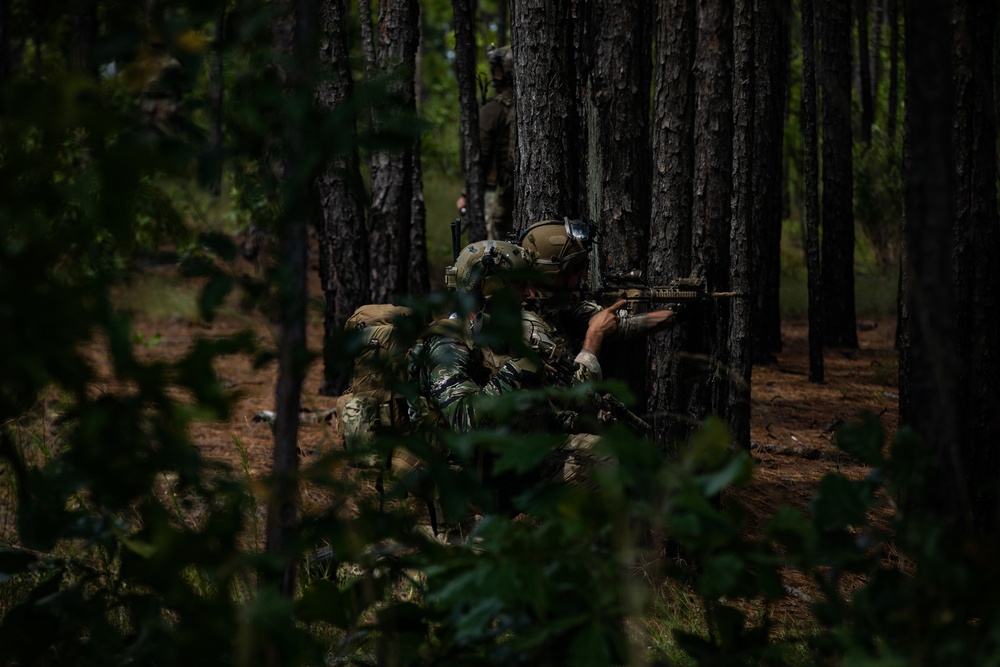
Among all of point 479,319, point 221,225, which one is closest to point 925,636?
point 479,319

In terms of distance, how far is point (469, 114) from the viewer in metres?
9.83

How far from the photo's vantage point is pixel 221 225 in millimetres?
15422

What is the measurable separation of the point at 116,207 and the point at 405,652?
94 cm

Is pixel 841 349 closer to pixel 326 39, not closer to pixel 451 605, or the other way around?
pixel 326 39

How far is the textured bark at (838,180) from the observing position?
1020 centimetres

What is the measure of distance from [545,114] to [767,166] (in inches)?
145

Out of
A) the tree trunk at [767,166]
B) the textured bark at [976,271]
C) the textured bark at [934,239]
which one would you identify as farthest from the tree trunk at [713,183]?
the textured bark at [934,239]

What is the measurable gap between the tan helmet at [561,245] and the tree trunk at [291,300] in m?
2.33

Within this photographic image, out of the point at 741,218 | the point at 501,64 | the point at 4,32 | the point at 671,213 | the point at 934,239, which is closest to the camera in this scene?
the point at 934,239

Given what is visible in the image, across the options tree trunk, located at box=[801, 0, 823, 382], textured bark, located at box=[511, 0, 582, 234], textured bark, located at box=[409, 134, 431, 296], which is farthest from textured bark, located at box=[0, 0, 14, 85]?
tree trunk, located at box=[801, 0, 823, 382]

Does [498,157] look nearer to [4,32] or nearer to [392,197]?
[392,197]

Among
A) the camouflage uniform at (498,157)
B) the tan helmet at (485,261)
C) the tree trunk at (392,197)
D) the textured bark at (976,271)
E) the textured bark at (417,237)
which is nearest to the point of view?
the tan helmet at (485,261)

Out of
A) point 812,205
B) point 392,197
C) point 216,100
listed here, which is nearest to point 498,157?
→ point 392,197

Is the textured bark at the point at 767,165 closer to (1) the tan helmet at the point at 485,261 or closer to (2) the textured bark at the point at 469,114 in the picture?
(1) the tan helmet at the point at 485,261
